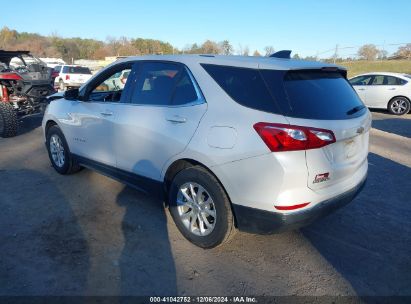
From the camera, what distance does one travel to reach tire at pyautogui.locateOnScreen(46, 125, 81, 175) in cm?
496

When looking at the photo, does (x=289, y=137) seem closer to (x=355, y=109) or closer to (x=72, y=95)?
(x=355, y=109)

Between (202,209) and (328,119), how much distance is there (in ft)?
4.42

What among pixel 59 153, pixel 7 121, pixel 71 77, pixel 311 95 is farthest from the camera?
pixel 71 77

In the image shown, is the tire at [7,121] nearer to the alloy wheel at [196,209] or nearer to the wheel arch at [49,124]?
the wheel arch at [49,124]

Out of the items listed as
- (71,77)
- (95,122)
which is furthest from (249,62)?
(71,77)

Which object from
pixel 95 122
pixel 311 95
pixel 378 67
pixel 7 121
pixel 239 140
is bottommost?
pixel 378 67

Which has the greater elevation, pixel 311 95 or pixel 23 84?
pixel 311 95

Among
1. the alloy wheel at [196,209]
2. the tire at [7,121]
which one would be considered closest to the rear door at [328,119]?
the alloy wheel at [196,209]

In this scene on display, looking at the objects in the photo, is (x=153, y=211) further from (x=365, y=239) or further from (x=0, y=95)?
(x=0, y=95)

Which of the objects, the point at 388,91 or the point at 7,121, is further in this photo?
the point at 388,91

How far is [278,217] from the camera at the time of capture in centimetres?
275

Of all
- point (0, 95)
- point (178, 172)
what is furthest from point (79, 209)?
point (0, 95)

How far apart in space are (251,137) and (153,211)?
6.02 feet

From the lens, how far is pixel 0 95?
8.44 m
